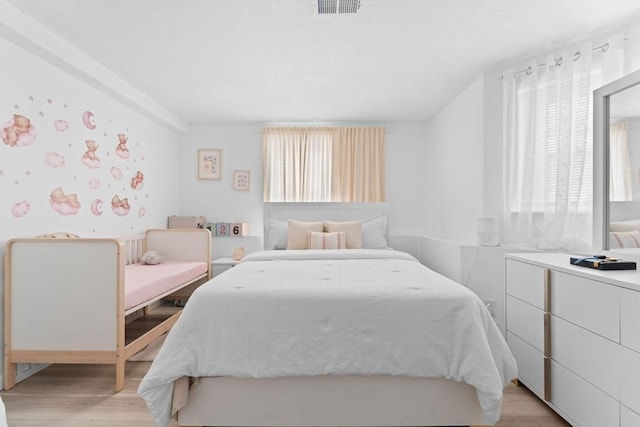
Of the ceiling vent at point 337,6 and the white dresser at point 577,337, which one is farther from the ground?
the ceiling vent at point 337,6

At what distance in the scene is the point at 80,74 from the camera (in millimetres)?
2799

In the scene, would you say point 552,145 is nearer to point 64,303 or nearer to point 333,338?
point 333,338

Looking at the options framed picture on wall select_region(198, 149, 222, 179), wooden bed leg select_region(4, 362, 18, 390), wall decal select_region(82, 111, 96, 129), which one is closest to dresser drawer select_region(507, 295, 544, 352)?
wooden bed leg select_region(4, 362, 18, 390)

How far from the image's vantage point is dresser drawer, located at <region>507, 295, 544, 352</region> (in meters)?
2.03

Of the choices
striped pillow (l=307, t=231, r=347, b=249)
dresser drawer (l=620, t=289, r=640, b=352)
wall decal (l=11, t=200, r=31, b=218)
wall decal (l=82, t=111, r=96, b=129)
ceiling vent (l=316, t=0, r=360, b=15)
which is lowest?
dresser drawer (l=620, t=289, r=640, b=352)

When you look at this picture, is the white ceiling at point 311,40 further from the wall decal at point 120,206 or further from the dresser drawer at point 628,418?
the dresser drawer at point 628,418

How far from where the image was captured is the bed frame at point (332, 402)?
66.7 inches

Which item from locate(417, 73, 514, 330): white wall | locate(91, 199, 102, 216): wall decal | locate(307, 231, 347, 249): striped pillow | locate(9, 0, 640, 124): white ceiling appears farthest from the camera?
locate(307, 231, 347, 249): striped pillow

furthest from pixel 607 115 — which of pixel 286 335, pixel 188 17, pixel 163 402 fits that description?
pixel 163 402

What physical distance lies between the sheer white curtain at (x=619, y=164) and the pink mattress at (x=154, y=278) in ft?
9.85

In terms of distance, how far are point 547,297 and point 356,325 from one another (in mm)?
1100

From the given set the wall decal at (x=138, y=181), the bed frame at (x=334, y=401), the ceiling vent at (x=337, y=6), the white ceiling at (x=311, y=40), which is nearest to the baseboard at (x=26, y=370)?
the bed frame at (x=334, y=401)

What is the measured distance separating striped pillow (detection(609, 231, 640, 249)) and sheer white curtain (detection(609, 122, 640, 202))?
0.60 ft

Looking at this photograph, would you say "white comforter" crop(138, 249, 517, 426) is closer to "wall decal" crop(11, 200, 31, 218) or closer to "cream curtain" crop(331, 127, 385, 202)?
"wall decal" crop(11, 200, 31, 218)
